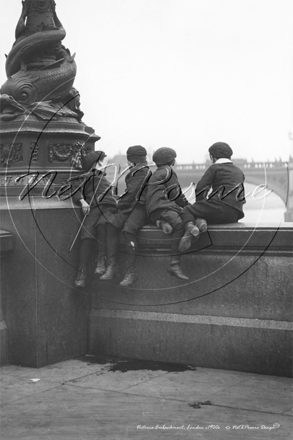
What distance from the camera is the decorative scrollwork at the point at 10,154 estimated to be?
7.45 m

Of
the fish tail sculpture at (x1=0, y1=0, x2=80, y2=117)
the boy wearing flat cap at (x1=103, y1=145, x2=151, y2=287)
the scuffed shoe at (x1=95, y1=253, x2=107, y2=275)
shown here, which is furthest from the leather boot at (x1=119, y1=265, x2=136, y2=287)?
the fish tail sculpture at (x1=0, y1=0, x2=80, y2=117)

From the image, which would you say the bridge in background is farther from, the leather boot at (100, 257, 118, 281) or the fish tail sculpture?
the fish tail sculpture

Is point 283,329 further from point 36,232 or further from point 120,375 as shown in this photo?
point 36,232

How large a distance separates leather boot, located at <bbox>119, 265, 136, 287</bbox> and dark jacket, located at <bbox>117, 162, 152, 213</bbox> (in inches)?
22.9

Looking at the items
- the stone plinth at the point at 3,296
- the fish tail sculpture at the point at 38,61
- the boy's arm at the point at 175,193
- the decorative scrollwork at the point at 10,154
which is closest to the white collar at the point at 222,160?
the boy's arm at the point at 175,193

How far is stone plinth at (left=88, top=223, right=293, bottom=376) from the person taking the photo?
666 centimetres

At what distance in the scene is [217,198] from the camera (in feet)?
22.6

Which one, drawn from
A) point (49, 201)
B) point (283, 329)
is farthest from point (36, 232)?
point (283, 329)

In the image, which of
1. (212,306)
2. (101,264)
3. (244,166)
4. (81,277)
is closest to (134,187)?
(101,264)

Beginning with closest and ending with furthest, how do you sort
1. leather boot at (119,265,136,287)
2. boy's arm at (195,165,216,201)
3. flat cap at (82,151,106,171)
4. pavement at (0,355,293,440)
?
pavement at (0,355,293,440), boy's arm at (195,165,216,201), leather boot at (119,265,136,287), flat cap at (82,151,106,171)

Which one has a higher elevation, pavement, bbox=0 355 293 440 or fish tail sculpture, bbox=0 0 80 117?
fish tail sculpture, bbox=0 0 80 117

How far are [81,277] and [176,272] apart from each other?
1071 mm

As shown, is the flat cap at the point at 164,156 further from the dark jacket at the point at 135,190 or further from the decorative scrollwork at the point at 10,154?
the decorative scrollwork at the point at 10,154

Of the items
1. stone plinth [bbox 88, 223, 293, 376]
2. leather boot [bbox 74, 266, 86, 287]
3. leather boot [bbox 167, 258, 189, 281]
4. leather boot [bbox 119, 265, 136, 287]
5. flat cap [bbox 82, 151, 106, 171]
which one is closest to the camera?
stone plinth [bbox 88, 223, 293, 376]
